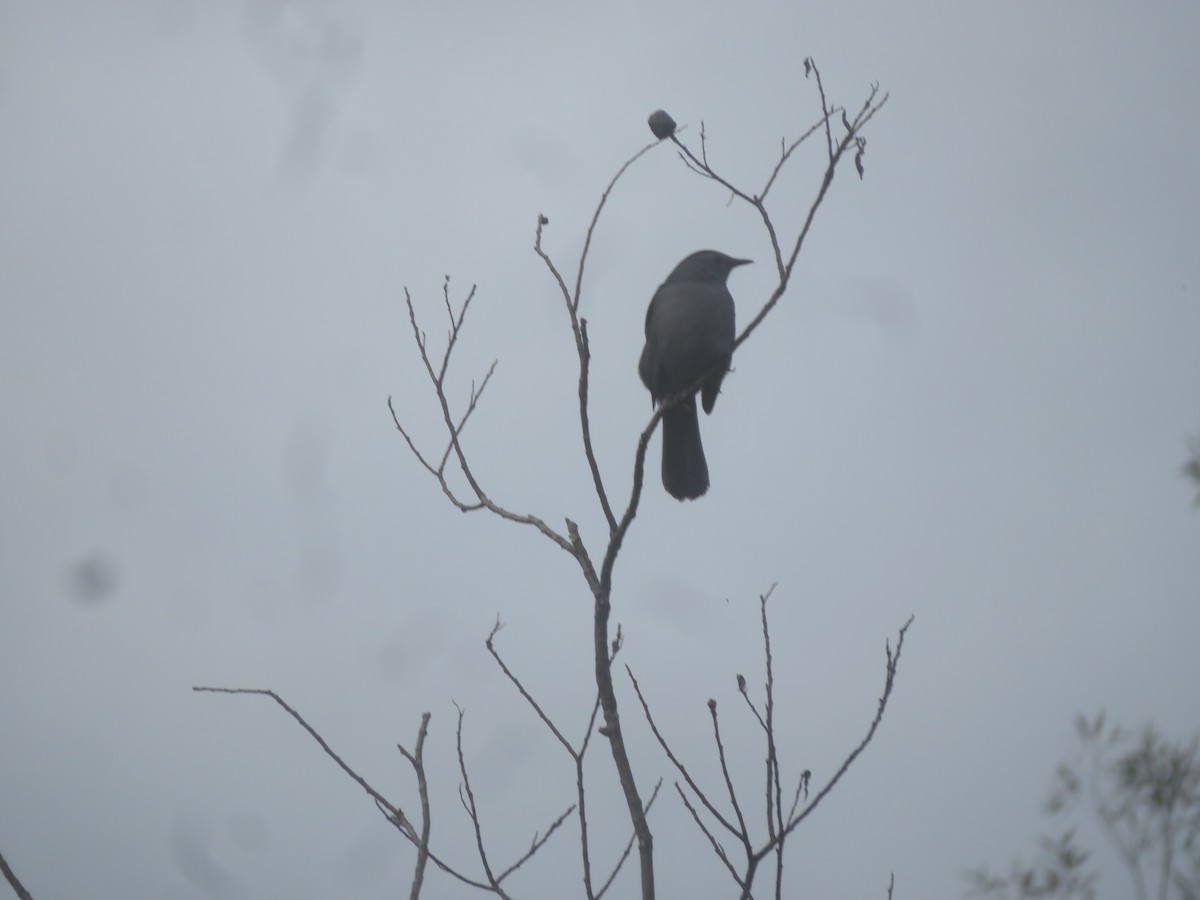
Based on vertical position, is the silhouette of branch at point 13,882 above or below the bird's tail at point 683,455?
below

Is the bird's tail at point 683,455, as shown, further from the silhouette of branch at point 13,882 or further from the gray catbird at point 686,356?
the silhouette of branch at point 13,882

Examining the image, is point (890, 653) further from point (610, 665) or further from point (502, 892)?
point (502, 892)

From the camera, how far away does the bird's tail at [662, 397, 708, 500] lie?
5.82 meters

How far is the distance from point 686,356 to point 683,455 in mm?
545

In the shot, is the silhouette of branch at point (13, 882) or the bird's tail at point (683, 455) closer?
the silhouette of branch at point (13, 882)

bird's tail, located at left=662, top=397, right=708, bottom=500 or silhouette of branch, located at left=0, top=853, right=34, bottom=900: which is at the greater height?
bird's tail, located at left=662, top=397, right=708, bottom=500

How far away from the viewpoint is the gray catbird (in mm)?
5863

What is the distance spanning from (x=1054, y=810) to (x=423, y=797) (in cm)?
285

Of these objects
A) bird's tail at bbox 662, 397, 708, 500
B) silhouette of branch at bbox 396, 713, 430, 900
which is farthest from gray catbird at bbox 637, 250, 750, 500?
silhouette of branch at bbox 396, 713, 430, 900

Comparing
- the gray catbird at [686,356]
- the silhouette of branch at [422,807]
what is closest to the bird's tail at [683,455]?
the gray catbird at [686,356]

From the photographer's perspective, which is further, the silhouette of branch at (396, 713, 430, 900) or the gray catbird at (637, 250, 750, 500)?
the gray catbird at (637, 250, 750, 500)

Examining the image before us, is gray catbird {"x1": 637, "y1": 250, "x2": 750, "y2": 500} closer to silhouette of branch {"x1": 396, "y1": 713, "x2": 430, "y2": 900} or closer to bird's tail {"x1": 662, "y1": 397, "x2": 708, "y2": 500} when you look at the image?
bird's tail {"x1": 662, "y1": 397, "x2": 708, "y2": 500}

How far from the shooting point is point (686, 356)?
6.04 metres

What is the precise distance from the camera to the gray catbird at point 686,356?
5.86 m
